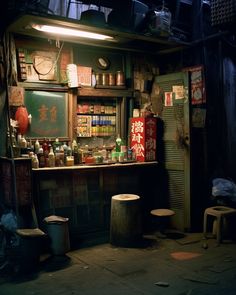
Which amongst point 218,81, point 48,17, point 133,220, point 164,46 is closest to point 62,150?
point 133,220

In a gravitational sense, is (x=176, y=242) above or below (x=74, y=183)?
below

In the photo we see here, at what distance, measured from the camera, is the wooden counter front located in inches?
313

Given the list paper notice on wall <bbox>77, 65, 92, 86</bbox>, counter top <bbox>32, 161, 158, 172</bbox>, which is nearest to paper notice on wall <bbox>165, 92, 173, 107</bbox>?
counter top <bbox>32, 161, 158, 172</bbox>

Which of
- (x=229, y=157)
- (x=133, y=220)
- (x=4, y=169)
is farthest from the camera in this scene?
(x=229, y=157)

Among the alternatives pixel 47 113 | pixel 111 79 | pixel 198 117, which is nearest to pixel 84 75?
pixel 111 79

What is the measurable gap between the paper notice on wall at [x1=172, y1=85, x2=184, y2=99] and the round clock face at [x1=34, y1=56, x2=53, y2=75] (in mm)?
2960

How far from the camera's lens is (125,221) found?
7.88m

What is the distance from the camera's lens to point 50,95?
8414 millimetres

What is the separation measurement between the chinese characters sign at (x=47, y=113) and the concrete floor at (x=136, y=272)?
2657 millimetres

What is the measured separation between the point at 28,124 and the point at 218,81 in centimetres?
498

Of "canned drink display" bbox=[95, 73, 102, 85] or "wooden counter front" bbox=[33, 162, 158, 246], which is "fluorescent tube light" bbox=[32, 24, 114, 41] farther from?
"wooden counter front" bbox=[33, 162, 158, 246]

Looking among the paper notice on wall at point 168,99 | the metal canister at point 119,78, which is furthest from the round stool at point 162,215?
the metal canister at point 119,78

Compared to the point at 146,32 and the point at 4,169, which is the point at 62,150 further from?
the point at 146,32

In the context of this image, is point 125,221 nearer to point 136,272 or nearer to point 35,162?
point 136,272
